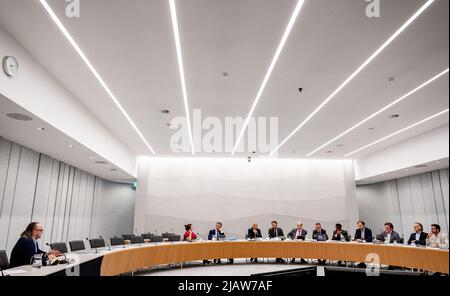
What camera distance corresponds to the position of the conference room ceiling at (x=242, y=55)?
359 cm

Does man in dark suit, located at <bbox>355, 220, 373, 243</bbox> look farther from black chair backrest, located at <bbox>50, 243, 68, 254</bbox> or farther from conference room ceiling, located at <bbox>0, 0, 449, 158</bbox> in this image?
black chair backrest, located at <bbox>50, 243, 68, 254</bbox>

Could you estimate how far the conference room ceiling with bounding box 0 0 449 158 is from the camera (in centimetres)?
359

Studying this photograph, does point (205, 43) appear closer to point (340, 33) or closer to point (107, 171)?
point (340, 33)

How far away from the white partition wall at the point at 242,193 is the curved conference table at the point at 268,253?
12.4ft

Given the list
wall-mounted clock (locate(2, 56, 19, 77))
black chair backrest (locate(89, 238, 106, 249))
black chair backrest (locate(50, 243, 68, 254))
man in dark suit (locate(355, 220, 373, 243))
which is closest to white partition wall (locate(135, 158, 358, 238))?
man in dark suit (locate(355, 220, 373, 243))

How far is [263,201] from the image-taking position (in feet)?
39.7

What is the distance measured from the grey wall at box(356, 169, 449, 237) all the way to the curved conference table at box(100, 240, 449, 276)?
3.60 meters

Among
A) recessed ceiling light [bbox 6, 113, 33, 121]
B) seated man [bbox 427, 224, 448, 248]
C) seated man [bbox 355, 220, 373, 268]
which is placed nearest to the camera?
recessed ceiling light [bbox 6, 113, 33, 121]

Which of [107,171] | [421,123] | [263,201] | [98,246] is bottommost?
[98,246]

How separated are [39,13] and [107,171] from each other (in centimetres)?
709

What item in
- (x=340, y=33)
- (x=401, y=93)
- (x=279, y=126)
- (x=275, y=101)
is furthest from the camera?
(x=279, y=126)

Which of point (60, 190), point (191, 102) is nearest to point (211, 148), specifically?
point (191, 102)

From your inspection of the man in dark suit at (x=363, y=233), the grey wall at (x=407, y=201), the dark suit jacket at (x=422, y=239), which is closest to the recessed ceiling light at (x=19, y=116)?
the dark suit jacket at (x=422, y=239)

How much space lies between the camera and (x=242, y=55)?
4.54 m
